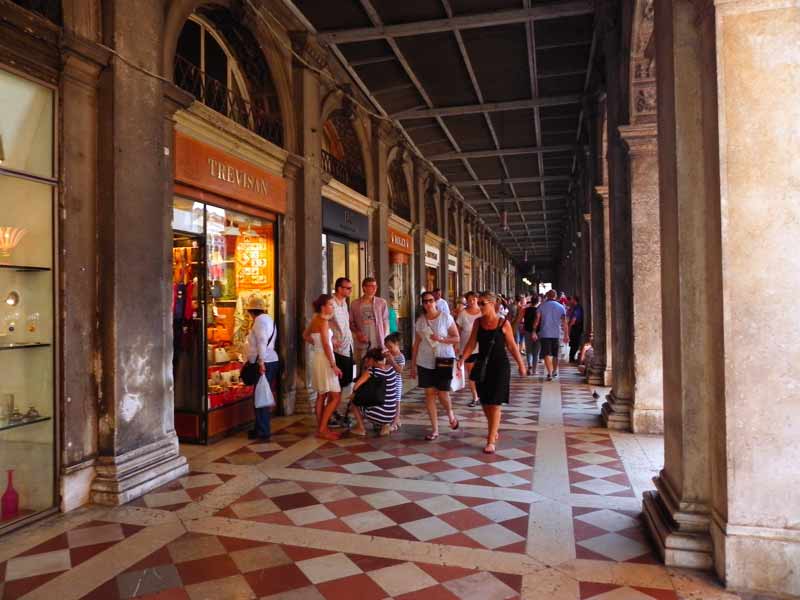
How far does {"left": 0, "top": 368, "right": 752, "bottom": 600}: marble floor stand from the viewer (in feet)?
9.16

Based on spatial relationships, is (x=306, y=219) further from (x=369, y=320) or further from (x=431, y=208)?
(x=431, y=208)

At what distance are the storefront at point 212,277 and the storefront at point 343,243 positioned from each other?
1.69 metres

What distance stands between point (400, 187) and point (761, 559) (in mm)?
11581

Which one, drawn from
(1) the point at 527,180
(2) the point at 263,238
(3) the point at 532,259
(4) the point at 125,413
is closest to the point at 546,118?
(1) the point at 527,180

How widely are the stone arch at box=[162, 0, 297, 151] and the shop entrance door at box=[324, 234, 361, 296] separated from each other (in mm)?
1909

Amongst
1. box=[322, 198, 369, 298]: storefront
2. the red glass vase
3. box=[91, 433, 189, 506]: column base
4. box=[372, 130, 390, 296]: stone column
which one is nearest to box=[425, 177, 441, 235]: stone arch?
box=[372, 130, 390, 296]: stone column

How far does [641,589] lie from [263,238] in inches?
221

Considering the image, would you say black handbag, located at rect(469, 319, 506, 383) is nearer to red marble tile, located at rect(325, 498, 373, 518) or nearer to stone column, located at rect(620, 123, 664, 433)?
red marble tile, located at rect(325, 498, 373, 518)

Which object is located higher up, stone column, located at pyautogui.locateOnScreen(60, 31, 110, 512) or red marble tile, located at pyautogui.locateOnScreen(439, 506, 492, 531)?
stone column, located at pyautogui.locateOnScreen(60, 31, 110, 512)

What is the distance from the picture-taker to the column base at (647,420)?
5828 mm

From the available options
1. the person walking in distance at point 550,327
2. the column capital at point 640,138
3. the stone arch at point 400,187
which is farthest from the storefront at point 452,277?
the column capital at point 640,138

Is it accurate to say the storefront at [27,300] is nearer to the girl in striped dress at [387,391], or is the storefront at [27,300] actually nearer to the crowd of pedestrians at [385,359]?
the crowd of pedestrians at [385,359]

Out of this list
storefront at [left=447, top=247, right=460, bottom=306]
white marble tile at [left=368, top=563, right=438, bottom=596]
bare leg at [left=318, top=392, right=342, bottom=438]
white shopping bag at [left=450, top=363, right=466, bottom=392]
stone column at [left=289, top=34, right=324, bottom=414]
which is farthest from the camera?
storefront at [left=447, top=247, right=460, bottom=306]

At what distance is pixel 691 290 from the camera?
309 centimetres
